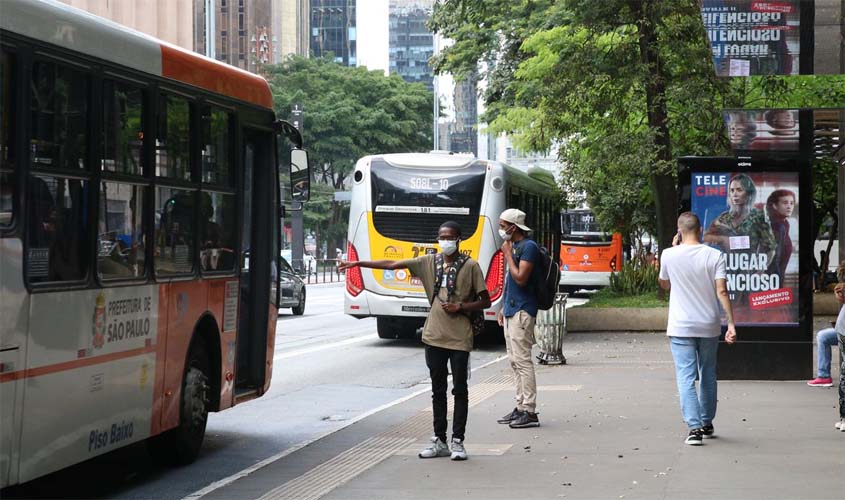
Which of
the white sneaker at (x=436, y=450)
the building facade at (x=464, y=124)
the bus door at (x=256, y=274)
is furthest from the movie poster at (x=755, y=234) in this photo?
the building facade at (x=464, y=124)

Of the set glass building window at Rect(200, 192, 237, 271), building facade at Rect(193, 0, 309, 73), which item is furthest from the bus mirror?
building facade at Rect(193, 0, 309, 73)

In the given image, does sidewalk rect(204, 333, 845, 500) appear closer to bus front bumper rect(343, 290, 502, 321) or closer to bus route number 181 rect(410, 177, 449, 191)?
bus front bumper rect(343, 290, 502, 321)

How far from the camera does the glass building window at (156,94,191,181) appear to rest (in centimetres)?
873

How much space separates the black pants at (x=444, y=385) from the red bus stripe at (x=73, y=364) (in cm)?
210

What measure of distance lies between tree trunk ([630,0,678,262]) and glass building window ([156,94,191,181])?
16.6 metres

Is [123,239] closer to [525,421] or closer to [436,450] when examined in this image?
[436,450]

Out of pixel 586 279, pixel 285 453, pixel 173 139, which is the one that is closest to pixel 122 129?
pixel 173 139

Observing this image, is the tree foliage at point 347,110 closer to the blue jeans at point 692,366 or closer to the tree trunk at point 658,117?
the tree trunk at point 658,117

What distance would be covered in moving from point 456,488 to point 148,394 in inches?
82.8

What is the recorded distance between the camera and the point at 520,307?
437 inches

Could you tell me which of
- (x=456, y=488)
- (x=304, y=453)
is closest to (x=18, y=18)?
(x=456, y=488)

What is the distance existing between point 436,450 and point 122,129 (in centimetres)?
332

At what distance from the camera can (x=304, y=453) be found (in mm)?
10234

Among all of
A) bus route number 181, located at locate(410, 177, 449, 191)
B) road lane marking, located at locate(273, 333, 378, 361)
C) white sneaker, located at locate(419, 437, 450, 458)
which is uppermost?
bus route number 181, located at locate(410, 177, 449, 191)
